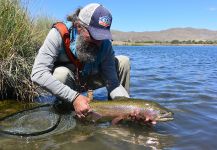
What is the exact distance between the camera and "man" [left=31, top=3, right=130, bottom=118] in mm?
4797

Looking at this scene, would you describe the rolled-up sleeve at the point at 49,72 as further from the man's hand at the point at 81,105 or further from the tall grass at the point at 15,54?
the tall grass at the point at 15,54

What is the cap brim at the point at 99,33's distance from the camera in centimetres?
469

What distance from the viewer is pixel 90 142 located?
4.76 metres

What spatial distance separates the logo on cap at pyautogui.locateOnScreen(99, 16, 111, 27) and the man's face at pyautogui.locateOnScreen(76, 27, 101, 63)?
8.5 inches

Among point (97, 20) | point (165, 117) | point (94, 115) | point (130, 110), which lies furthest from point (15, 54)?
point (165, 117)

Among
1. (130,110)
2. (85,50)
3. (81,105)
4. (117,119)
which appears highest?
(85,50)

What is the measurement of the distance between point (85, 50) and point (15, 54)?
208cm

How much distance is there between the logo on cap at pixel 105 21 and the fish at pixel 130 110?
101cm

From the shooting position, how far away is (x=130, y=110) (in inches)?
199

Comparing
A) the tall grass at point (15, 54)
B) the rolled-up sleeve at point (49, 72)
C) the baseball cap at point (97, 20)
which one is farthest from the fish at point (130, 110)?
the tall grass at point (15, 54)

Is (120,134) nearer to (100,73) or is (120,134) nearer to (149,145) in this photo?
(149,145)

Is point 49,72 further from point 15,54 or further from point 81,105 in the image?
point 15,54

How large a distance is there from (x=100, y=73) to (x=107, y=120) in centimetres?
83

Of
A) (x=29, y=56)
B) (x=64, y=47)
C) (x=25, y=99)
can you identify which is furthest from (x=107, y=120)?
(x=29, y=56)
